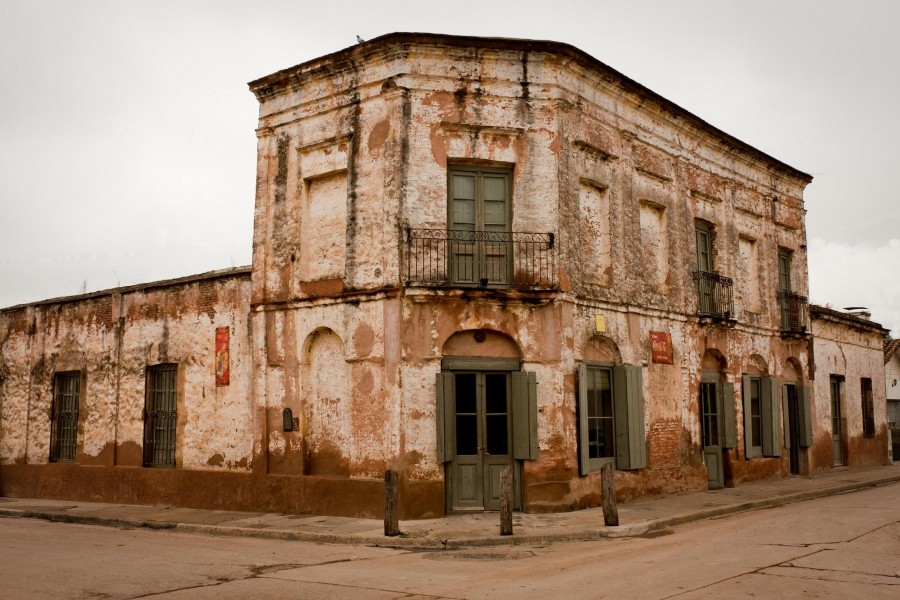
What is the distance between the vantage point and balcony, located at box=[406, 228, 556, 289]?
549 inches

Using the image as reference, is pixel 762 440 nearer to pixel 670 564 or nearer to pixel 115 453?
pixel 670 564

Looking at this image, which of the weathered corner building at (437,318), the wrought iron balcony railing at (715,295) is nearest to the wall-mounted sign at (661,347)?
the weathered corner building at (437,318)

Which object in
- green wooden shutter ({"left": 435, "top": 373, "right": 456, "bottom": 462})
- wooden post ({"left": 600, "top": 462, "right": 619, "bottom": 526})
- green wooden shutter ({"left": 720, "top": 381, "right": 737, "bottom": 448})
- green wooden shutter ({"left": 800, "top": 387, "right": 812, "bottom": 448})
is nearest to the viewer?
wooden post ({"left": 600, "top": 462, "right": 619, "bottom": 526})

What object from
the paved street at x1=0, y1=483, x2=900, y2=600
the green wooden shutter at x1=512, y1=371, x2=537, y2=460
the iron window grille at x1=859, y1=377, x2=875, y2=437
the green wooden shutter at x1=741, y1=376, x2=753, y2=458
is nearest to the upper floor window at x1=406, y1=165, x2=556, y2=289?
the green wooden shutter at x1=512, y1=371, x2=537, y2=460

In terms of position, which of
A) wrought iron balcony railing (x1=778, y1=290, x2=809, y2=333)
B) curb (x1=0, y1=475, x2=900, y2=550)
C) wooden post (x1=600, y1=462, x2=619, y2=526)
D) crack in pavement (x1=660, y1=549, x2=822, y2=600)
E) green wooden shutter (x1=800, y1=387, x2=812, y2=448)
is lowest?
curb (x1=0, y1=475, x2=900, y2=550)

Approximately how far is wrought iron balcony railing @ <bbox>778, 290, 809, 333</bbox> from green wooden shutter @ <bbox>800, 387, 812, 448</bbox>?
1.64 meters

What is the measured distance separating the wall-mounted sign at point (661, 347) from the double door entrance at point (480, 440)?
4.00m

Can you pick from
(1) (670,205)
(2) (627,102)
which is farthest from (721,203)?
(2) (627,102)

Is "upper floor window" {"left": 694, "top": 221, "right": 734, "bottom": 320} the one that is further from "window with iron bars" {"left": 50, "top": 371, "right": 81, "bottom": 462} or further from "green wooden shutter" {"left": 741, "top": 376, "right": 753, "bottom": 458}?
"window with iron bars" {"left": 50, "top": 371, "right": 81, "bottom": 462}

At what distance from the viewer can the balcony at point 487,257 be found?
45.8 ft

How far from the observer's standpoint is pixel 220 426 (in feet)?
52.6

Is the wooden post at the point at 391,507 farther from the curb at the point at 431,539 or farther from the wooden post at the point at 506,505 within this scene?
the wooden post at the point at 506,505

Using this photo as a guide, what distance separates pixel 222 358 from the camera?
1616cm

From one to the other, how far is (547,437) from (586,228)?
406 cm
